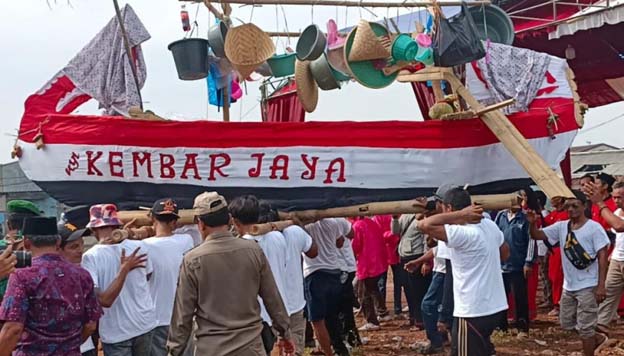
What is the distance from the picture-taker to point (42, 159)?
6156 mm

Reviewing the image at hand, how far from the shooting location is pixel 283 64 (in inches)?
295

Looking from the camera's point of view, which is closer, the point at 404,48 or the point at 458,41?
the point at 458,41

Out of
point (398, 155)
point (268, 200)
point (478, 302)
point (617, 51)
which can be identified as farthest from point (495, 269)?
point (617, 51)

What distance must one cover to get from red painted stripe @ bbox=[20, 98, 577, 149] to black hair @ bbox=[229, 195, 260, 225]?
55.4 inches

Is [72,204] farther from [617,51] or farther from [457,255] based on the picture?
[617,51]

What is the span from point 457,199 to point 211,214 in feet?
5.84

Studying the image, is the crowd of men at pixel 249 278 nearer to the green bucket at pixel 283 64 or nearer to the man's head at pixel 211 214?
the man's head at pixel 211 214

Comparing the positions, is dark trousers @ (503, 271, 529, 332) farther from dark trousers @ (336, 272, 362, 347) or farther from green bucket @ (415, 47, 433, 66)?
green bucket @ (415, 47, 433, 66)

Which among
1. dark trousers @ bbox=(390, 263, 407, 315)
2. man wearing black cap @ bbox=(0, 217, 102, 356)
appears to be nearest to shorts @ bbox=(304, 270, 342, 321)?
dark trousers @ bbox=(390, 263, 407, 315)

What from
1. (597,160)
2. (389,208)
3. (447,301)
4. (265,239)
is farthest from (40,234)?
(597,160)

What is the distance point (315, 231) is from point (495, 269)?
98.6 inches

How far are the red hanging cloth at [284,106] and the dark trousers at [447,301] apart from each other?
2727mm

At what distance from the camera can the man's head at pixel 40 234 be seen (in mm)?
3809

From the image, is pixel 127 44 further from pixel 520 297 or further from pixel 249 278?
pixel 520 297
